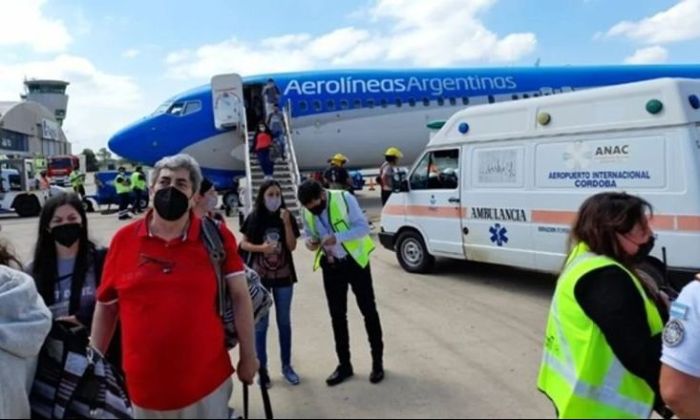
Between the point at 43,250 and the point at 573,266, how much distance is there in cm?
266

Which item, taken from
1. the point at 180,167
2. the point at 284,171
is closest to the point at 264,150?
the point at 284,171

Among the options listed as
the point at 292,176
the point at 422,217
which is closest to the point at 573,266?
the point at 422,217

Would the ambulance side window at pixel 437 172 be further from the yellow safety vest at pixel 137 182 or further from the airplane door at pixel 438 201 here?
the yellow safety vest at pixel 137 182

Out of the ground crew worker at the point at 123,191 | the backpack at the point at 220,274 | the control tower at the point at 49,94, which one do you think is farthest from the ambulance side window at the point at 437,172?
the control tower at the point at 49,94

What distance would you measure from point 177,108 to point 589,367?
692 inches

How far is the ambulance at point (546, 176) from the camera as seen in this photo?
5.69m

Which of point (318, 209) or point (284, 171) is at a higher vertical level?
point (284, 171)

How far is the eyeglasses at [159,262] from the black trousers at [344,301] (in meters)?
2.34

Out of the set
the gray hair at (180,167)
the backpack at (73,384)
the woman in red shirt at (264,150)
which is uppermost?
the woman in red shirt at (264,150)

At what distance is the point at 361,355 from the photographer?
5180 mm

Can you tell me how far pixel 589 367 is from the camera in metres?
1.92

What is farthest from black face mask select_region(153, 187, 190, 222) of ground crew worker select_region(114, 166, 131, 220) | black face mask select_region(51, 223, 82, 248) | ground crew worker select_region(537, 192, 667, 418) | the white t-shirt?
ground crew worker select_region(114, 166, 131, 220)

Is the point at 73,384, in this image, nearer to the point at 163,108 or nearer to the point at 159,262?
the point at 159,262

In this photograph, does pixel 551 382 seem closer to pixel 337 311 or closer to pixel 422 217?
pixel 337 311
